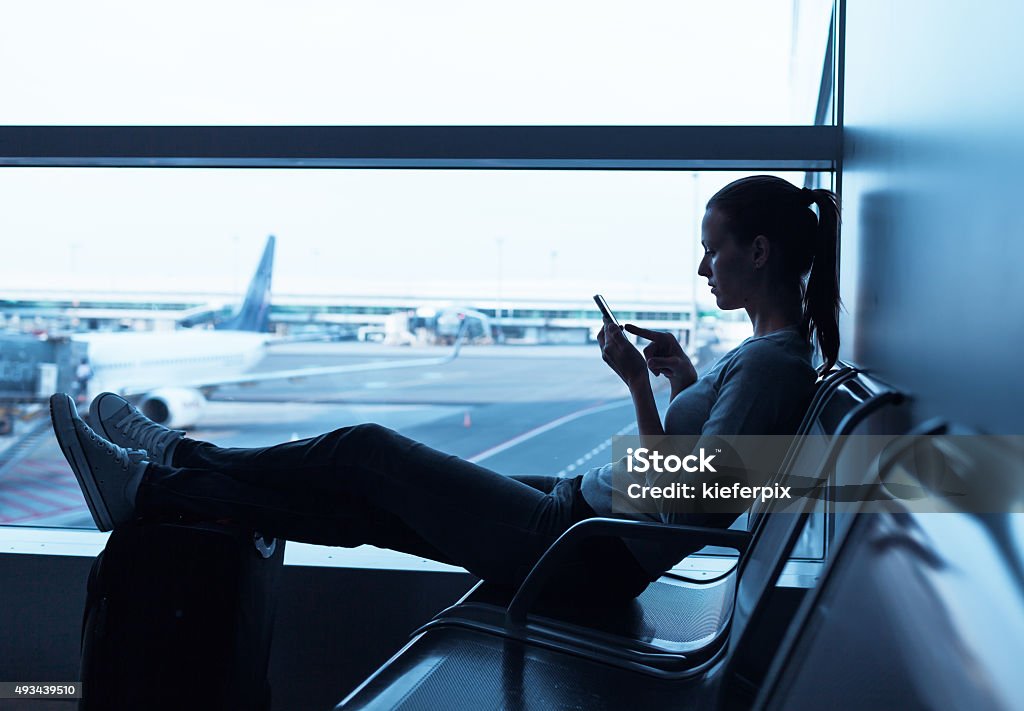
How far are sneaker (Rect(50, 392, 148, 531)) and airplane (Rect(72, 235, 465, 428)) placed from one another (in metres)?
8.72

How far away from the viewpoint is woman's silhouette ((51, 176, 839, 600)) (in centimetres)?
144

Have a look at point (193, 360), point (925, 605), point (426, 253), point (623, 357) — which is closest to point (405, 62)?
point (426, 253)

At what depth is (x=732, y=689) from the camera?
104cm

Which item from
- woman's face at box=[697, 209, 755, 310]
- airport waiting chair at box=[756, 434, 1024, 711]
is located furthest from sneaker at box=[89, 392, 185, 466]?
airport waiting chair at box=[756, 434, 1024, 711]

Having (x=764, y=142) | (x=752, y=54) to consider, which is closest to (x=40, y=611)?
(x=764, y=142)

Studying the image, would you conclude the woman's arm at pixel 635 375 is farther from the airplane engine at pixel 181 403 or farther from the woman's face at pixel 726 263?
the airplane engine at pixel 181 403

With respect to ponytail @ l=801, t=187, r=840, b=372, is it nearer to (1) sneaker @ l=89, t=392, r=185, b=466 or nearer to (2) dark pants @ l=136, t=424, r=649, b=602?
(2) dark pants @ l=136, t=424, r=649, b=602

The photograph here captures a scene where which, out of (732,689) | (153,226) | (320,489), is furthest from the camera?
(153,226)

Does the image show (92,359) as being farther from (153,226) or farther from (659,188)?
(659,188)

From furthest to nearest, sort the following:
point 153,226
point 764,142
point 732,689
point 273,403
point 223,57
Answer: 1. point 273,403
2. point 153,226
3. point 223,57
4. point 764,142
5. point 732,689

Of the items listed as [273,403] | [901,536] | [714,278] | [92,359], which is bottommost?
[273,403]

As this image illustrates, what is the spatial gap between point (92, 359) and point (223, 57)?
10384mm

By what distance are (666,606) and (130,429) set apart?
113cm

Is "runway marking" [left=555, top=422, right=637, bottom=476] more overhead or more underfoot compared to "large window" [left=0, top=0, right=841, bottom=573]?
more underfoot
